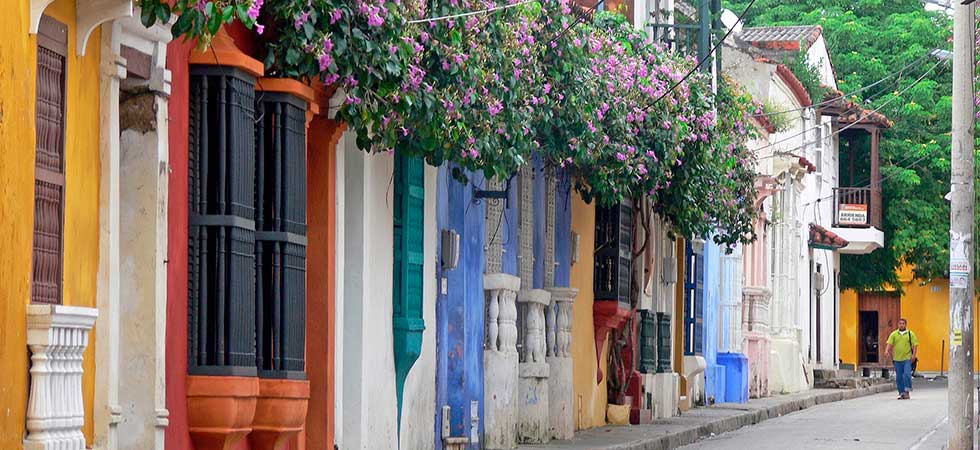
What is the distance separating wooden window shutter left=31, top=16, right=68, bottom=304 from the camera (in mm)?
9125

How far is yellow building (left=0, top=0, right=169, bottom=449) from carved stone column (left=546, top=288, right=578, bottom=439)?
33.7 ft

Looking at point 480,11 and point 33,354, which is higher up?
point 480,11

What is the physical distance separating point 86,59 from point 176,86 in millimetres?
1358

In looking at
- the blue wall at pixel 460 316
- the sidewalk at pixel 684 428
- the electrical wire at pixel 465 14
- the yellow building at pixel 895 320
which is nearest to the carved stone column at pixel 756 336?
the sidewalk at pixel 684 428

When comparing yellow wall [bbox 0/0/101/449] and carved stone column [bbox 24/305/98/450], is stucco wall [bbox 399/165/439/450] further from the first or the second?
yellow wall [bbox 0/0/101/449]

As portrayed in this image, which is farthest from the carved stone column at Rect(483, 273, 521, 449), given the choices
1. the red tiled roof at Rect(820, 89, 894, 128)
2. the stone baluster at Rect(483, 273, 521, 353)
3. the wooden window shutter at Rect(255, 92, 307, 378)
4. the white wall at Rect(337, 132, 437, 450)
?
the red tiled roof at Rect(820, 89, 894, 128)

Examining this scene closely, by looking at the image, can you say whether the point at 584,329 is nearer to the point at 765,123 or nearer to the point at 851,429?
the point at 851,429

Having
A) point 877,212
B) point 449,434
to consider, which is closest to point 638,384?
point 449,434

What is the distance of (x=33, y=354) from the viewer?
8.72 metres

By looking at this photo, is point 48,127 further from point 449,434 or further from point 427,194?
point 449,434

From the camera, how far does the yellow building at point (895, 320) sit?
58.3 m

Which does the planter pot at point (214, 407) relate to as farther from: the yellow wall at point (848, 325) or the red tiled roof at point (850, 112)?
the yellow wall at point (848, 325)

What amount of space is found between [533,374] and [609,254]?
4.08 metres

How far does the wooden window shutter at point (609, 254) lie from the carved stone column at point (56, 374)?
1442cm
